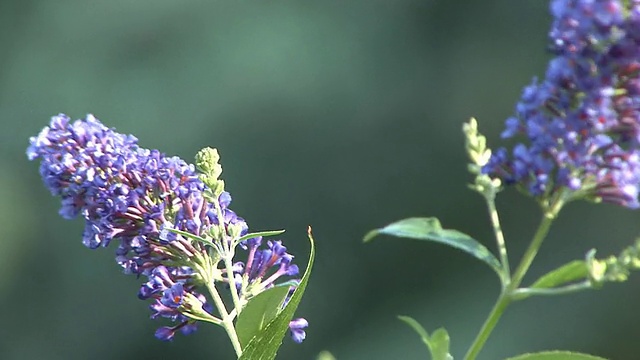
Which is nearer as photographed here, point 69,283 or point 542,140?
point 542,140

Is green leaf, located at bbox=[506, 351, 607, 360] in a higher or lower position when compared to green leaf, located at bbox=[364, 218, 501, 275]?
lower

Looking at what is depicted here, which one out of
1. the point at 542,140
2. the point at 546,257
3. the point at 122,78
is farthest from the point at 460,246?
the point at 122,78

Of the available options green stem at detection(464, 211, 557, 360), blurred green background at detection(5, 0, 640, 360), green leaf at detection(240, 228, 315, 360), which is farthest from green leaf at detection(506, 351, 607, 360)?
blurred green background at detection(5, 0, 640, 360)

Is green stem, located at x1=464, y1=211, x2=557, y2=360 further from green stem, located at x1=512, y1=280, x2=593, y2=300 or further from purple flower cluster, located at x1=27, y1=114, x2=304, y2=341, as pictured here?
purple flower cluster, located at x1=27, y1=114, x2=304, y2=341

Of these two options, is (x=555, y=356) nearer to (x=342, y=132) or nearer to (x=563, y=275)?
(x=563, y=275)

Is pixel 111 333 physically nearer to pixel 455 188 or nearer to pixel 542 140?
pixel 455 188

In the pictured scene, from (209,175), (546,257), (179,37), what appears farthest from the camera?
(179,37)

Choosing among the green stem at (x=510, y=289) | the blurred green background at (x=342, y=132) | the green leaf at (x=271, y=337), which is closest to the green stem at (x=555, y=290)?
the green stem at (x=510, y=289)
